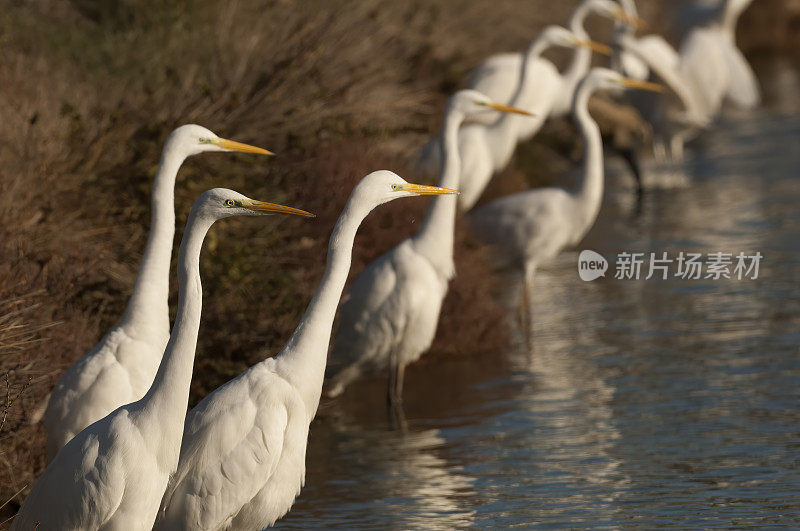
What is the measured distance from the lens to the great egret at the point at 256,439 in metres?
5.71

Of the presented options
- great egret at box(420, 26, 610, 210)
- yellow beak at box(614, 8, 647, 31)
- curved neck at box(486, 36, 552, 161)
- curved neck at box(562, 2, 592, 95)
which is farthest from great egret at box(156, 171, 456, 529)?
yellow beak at box(614, 8, 647, 31)

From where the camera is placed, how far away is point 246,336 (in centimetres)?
862

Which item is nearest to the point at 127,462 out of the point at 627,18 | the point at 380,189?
the point at 380,189

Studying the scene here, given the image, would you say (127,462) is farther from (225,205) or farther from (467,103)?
(467,103)

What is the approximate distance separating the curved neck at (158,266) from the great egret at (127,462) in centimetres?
130

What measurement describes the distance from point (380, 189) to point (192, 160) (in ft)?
10.3

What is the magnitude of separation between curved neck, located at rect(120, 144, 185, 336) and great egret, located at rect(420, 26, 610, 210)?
533 cm

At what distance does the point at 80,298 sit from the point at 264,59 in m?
2.71

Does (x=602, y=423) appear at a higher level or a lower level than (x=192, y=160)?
lower

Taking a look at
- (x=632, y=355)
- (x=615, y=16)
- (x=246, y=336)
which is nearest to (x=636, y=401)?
(x=632, y=355)

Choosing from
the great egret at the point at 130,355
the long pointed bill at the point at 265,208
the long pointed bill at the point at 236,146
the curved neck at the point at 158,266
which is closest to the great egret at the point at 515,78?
the long pointed bill at the point at 236,146

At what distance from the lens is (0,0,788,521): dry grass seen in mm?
7668

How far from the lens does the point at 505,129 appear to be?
43.1ft

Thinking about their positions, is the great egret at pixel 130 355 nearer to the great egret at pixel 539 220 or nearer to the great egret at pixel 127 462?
the great egret at pixel 127 462
